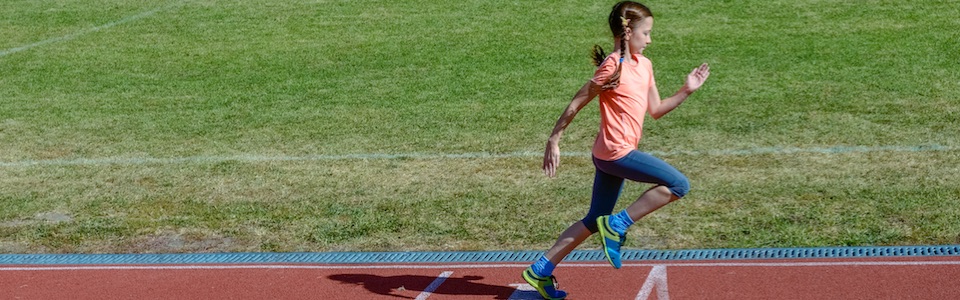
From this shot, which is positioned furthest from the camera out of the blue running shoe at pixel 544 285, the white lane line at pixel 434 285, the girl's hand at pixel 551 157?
the white lane line at pixel 434 285

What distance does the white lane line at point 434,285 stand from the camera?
22.9ft

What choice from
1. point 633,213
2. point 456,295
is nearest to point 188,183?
point 456,295

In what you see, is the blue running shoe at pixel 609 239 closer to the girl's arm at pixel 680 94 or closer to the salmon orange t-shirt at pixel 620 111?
the salmon orange t-shirt at pixel 620 111

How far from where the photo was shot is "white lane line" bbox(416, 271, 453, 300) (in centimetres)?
697

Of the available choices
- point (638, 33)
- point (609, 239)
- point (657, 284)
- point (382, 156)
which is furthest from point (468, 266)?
point (382, 156)

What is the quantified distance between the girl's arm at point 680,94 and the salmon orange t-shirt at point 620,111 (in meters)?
0.18

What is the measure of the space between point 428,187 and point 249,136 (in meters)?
2.92

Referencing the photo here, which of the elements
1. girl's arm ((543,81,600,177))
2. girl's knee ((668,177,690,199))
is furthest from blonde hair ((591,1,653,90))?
girl's knee ((668,177,690,199))

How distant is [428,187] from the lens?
9.96 metres

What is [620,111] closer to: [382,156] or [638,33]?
[638,33]

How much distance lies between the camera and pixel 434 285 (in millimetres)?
7191

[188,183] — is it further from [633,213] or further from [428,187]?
[633,213]

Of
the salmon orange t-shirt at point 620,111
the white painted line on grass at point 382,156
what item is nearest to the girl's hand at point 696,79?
the salmon orange t-shirt at point 620,111

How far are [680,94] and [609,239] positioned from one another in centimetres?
81
